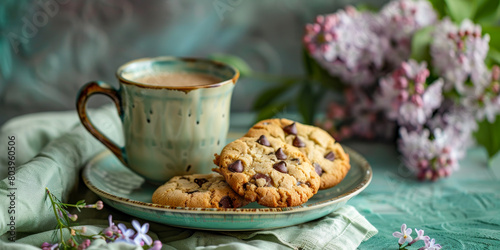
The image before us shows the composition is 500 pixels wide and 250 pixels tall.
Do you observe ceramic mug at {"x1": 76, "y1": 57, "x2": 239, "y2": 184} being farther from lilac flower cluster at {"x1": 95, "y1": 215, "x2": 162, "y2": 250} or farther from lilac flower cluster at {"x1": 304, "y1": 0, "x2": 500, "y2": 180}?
lilac flower cluster at {"x1": 304, "y1": 0, "x2": 500, "y2": 180}

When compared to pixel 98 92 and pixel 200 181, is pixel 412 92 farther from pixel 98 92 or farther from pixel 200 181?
pixel 98 92

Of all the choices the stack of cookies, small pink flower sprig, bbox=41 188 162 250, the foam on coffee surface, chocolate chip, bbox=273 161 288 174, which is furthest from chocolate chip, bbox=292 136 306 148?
small pink flower sprig, bbox=41 188 162 250

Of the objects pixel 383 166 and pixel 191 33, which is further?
pixel 191 33

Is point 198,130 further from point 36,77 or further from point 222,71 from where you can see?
point 36,77

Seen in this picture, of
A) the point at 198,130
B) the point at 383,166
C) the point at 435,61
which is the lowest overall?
the point at 383,166

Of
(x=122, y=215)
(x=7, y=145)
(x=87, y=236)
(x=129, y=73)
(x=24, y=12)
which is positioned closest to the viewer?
(x=87, y=236)

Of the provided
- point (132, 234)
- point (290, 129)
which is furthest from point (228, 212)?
point (290, 129)

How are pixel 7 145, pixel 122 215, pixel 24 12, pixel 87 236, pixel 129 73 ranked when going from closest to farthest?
pixel 87 236 → pixel 122 215 → pixel 129 73 → pixel 7 145 → pixel 24 12

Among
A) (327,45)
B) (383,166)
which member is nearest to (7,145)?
(327,45)
